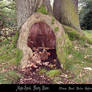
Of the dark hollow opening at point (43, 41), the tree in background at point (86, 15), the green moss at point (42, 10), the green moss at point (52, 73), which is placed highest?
the tree in background at point (86, 15)

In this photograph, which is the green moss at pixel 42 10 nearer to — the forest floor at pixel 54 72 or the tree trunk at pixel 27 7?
the tree trunk at pixel 27 7

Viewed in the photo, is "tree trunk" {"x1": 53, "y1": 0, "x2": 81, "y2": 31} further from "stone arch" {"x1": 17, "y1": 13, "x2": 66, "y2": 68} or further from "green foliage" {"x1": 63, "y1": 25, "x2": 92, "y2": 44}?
"stone arch" {"x1": 17, "y1": 13, "x2": 66, "y2": 68}

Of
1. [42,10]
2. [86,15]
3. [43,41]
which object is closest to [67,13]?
[42,10]

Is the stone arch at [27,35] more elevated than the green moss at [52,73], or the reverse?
the stone arch at [27,35]

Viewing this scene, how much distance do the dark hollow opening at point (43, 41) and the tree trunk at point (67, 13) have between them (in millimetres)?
2040

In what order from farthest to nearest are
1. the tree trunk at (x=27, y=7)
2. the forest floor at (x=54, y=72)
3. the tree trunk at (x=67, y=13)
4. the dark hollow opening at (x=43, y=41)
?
the tree trunk at (x=67, y=13) → the tree trunk at (x=27, y=7) → the dark hollow opening at (x=43, y=41) → the forest floor at (x=54, y=72)

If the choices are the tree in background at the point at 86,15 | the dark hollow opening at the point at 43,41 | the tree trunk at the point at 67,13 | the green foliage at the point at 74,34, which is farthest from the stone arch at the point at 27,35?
the tree in background at the point at 86,15

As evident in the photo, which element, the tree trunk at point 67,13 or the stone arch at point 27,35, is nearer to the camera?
the stone arch at point 27,35

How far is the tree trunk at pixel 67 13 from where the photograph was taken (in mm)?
7270

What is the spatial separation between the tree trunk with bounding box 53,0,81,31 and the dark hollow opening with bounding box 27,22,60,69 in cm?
204

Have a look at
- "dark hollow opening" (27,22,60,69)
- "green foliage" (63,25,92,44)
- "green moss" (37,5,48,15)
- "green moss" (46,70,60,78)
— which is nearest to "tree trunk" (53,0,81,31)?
"green foliage" (63,25,92,44)

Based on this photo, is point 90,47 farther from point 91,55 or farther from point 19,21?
point 19,21

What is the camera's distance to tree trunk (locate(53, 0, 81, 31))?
727 centimetres

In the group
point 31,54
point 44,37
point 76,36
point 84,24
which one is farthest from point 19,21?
point 84,24
